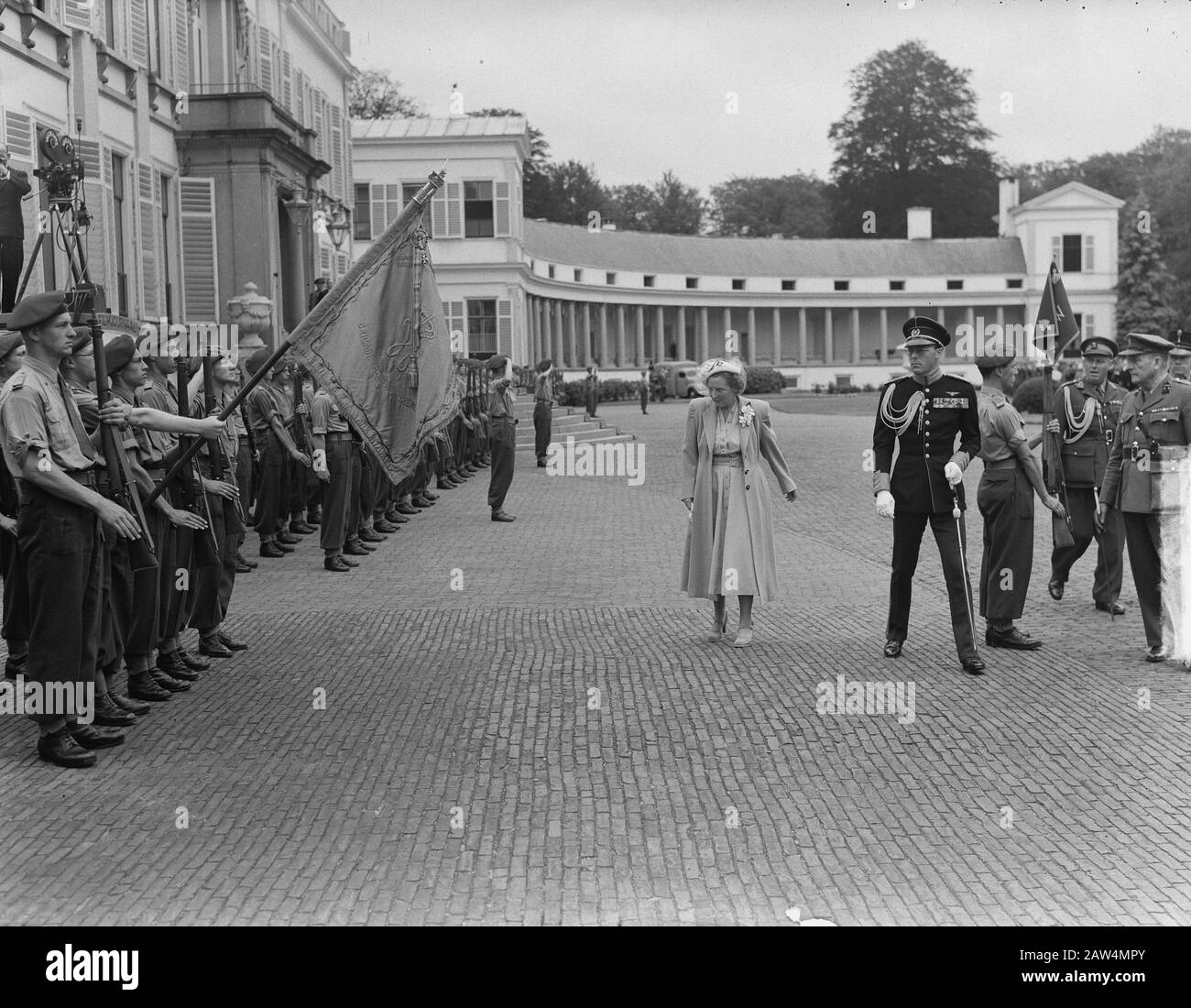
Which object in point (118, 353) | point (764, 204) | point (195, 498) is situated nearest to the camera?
point (118, 353)

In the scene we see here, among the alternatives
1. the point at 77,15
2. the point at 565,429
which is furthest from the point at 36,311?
the point at 565,429

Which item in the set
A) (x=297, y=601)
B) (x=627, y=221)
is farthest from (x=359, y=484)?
(x=627, y=221)

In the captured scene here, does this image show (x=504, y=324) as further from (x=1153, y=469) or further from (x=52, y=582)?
(x=52, y=582)

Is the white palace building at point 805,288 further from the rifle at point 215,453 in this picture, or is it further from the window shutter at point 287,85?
the rifle at point 215,453

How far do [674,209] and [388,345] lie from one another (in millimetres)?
86100

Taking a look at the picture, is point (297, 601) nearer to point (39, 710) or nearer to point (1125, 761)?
point (39, 710)

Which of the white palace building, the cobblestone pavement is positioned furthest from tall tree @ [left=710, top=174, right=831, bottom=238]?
the cobblestone pavement

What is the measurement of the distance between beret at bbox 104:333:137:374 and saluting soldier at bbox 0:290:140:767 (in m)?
0.99

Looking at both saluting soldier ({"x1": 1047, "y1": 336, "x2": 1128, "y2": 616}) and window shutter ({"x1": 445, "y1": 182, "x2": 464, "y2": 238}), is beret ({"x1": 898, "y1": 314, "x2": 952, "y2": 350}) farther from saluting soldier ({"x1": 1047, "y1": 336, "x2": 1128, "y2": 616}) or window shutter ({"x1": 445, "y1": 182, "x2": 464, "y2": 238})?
window shutter ({"x1": 445, "y1": 182, "x2": 464, "y2": 238})

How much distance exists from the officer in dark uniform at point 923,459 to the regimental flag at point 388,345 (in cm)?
271

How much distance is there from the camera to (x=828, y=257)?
79875 mm

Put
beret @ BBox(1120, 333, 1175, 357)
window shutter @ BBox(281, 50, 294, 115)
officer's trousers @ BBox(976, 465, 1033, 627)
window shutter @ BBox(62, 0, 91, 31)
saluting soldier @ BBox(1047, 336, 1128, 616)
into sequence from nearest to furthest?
1. beret @ BBox(1120, 333, 1175, 357)
2. officer's trousers @ BBox(976, 465, 1033, 627)
3. saluting soldier @ BBox(1047, 336, 1128, 616)
4. window shutter @ BBox(62, 0, 91, 31)
5. window shutter @ BBox(281, 50, 294, 115)

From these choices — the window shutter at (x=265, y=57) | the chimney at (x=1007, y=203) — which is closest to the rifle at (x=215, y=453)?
the window shutter at (x=265, y=57)

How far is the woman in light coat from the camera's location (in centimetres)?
977
